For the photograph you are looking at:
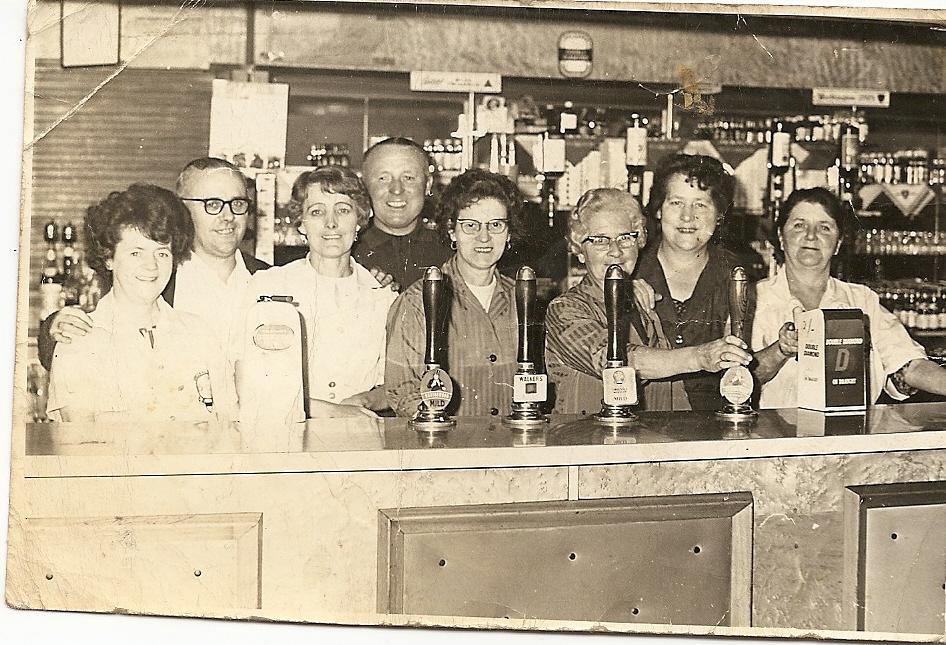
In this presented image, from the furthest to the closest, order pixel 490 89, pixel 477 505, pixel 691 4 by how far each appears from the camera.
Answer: pixel 490 89 < pixel 691 4 < pixel 477 505

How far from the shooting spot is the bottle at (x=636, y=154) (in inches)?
90.9

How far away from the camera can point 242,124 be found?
212cm

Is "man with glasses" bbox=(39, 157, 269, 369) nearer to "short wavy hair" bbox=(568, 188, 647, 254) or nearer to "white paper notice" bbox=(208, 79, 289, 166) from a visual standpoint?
"white paper notice" bbox=(208, 79, 289, 166)

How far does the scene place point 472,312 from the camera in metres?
2.20

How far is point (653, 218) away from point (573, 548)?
0.75m

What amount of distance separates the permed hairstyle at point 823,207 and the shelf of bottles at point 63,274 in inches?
56.9

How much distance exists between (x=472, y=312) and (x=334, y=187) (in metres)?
0.38

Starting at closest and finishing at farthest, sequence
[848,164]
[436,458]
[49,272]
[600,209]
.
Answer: [436,458] → [49,272] → [600,209] → [848,164]

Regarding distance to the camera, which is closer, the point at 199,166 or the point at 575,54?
the point at 199,166

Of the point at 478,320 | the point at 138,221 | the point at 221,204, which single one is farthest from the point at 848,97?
the point at 138,221

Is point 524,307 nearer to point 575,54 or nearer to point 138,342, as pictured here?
point 575,54

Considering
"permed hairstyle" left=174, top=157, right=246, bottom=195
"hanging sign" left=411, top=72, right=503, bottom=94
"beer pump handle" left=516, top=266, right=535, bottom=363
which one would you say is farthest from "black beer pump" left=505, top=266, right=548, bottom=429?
"permed hairstyle" left=174, top=157, right=246, bottom=195

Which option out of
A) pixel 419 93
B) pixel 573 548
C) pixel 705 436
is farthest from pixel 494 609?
pixel 419 93

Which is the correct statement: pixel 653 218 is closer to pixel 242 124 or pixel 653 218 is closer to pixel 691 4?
pixel 691 4
